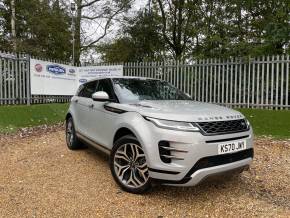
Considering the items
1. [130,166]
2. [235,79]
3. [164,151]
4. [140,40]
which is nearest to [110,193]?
[130,166]

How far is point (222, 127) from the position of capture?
3967mm

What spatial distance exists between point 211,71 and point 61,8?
14.2 m

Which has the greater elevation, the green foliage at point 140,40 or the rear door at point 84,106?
the green foliage at point 140,40

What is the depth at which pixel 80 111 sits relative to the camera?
20.7 ft

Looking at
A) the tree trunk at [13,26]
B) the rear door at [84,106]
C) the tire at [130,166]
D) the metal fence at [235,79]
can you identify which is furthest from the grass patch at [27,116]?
the tree trunk at [13,26]

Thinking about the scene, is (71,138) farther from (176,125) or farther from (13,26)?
(13,26)

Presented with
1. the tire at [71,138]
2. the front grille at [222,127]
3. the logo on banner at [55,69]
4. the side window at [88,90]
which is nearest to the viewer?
the front grille at [222,127]

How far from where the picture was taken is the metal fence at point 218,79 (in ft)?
38.1

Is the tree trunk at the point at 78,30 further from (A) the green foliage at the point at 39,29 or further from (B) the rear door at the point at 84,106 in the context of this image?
(B) the rear door at the point at 84,106

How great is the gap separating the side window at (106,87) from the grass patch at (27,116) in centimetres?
455

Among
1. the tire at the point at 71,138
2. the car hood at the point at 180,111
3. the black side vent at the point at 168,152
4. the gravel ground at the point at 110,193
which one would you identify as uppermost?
the car hood at the point at 180,111

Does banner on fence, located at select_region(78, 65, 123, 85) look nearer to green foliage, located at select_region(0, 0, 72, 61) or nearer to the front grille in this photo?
green foliage, located at select_region(0, 0, 72, 61)

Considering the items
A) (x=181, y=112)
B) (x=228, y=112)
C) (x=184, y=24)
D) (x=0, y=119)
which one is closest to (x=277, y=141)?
(x=228, y=112)

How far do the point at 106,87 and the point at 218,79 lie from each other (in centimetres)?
829
